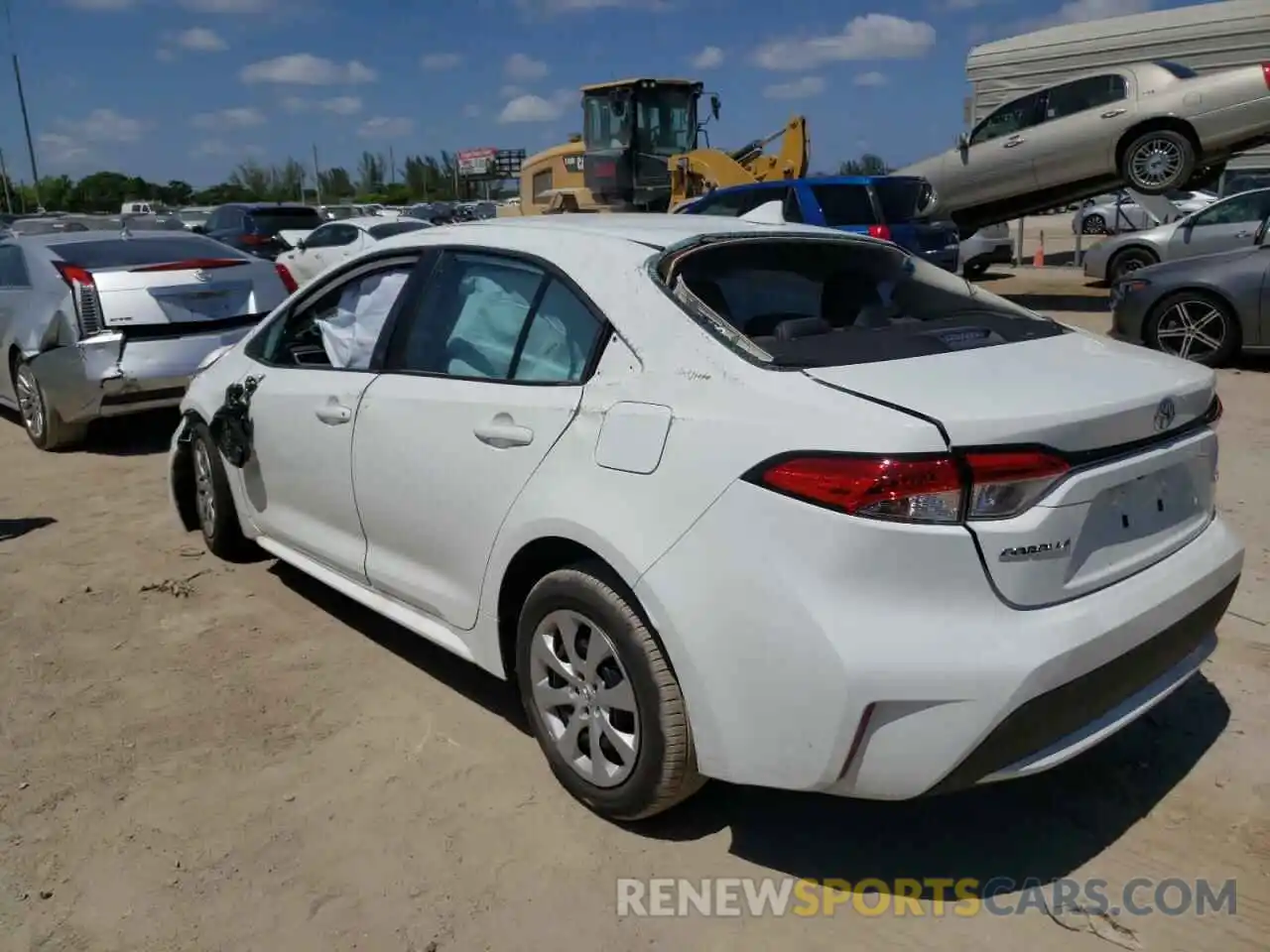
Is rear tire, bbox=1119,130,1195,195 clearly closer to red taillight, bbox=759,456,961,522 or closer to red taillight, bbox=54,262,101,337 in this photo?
red taillight, bbox=54,262,101,337

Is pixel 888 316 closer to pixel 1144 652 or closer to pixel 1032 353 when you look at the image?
pixel 1032 353

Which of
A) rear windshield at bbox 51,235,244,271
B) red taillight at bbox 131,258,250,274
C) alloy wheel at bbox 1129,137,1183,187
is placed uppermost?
alloy wheel at bbox 1129,137,1183,187

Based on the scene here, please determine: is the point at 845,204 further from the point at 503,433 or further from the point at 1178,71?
the point at 503,433

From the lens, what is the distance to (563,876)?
2689 millimetres

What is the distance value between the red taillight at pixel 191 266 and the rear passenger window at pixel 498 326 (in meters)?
4.32

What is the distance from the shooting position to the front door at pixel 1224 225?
11703mm

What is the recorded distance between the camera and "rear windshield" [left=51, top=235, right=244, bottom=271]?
723 cm

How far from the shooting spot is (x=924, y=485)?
2203mm

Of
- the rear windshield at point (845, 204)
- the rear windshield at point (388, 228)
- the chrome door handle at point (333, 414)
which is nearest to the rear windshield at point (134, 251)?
the chrome door handle at point (333, 414)

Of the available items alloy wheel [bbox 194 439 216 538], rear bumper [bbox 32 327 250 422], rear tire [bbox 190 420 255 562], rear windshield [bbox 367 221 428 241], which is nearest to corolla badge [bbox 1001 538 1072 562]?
rear tire [bbox 190 420 255 562]

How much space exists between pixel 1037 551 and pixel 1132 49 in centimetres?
2510

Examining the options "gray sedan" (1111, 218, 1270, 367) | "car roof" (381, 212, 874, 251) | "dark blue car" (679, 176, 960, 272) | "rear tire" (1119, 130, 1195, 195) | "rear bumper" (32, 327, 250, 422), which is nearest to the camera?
"car roof" (381, 212, 874, 251)

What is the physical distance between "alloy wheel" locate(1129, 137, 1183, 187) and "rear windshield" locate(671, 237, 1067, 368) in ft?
38.6

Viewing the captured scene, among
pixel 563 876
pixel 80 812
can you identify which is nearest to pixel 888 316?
pixel 563 876
